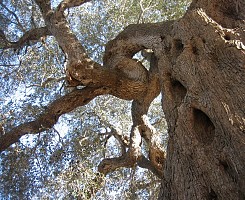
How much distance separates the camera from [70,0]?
7.72 meters

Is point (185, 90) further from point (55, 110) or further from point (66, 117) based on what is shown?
point (66, 117)

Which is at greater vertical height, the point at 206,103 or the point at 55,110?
the point at 55,110

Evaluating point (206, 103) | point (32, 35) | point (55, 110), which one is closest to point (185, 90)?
point (206, 103)

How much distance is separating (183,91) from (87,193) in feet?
7.95

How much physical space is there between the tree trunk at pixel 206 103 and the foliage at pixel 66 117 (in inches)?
101

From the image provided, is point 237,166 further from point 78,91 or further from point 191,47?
point 78,91

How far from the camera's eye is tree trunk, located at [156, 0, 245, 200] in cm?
350

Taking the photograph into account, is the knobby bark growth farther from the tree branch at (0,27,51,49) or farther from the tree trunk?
the tree branch at (0,27,51,49)

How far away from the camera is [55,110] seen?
7.02 m

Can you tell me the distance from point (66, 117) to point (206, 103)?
6964mm

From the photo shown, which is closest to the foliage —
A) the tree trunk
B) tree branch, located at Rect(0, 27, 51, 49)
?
tree branch, located at Rect(0, 27, 51, 49)

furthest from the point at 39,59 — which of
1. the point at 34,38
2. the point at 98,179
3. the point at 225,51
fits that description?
→ the point at 225,51

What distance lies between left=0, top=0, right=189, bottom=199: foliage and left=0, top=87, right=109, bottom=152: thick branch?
0.67m

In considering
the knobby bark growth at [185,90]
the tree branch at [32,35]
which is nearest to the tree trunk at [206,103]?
the knobby bark growth at [185,90]
